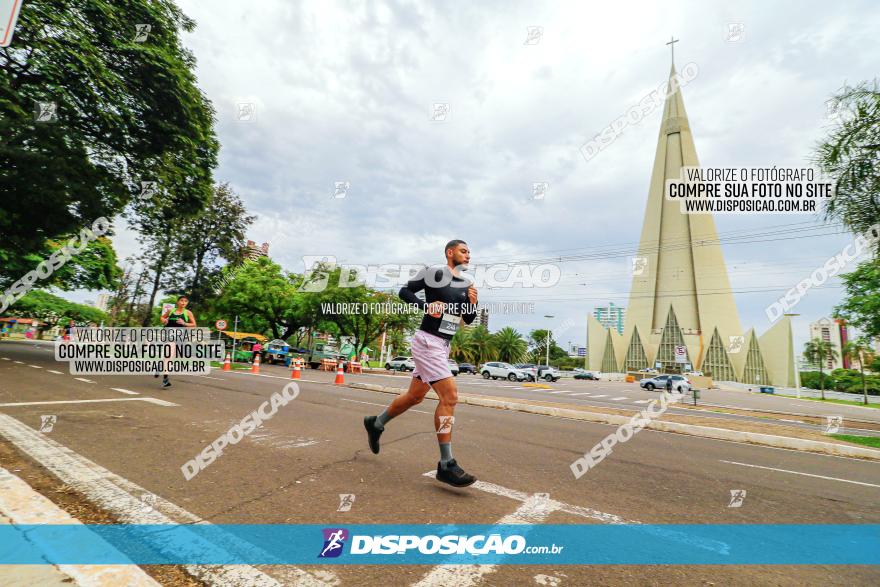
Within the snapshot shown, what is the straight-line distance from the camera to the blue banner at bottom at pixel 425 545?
193cm

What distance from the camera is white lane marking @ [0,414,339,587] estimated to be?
180cm

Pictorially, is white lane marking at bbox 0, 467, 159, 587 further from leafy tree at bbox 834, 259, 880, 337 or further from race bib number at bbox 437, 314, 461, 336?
leafy tree at bbox 834, 259, 880, 337

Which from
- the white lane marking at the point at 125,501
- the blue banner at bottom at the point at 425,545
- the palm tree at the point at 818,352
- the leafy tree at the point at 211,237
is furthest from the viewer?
the palm tree at the point at 818,352

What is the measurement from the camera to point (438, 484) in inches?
132

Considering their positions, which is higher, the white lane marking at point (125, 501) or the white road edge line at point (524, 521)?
the white lane marking at point (125, 501)

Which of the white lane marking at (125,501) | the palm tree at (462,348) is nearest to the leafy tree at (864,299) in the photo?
the white lane marking at (125,501)

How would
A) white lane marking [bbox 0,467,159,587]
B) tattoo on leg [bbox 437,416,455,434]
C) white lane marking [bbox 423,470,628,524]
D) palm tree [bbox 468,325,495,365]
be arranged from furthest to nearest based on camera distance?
palm tree [bbox 468,325,495,365] → tattoo on leg [bbox 437,416,455,434] → white lane marking [bbox 423,470,628,524] → white lane marking [bbox 0,467,159,587]

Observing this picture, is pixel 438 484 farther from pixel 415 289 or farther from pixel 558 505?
pixel 415 289


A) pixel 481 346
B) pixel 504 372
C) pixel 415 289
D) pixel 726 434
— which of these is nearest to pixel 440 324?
pixel 415 289

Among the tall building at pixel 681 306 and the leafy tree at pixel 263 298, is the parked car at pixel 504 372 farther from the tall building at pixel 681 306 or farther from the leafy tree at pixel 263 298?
the tall building at pixel 681 306

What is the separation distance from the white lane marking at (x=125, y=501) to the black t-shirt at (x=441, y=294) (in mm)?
2076

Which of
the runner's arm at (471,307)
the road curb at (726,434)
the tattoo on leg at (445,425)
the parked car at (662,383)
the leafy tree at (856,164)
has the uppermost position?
the leafy tree at (856,164)

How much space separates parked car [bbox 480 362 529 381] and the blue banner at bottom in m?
36.2

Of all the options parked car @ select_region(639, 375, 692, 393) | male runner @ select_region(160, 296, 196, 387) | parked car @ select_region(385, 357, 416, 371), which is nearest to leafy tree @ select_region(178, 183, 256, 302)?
parked car @ select_region(385, 357, 416, 371)
